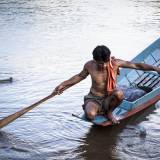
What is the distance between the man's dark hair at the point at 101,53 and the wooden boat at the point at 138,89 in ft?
3.33

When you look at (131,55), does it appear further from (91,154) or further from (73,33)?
(91,154)

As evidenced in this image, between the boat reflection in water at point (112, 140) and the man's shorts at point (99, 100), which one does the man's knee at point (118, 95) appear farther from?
the boat reflection in water at point (112, 140)

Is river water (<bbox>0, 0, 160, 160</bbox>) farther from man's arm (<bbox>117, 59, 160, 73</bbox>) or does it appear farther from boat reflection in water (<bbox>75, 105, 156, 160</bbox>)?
man's arm (<bbox>117, 59, 160, 73</bbox>)

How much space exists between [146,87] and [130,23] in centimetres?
1111

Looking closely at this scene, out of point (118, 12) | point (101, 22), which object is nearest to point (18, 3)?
point (118, 12)

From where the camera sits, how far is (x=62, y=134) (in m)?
7.33

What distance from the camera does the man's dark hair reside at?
22.0 feet

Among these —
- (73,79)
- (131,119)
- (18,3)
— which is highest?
(73,79)

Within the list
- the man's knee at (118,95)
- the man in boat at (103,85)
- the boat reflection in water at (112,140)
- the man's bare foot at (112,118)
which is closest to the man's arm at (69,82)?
the man in boat at (103,85)

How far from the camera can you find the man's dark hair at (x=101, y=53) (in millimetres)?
6691

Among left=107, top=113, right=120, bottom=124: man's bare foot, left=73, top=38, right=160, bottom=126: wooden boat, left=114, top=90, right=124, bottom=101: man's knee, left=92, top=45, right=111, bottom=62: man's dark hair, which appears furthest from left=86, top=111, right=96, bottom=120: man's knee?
left=92, top=45, right=111, bottom=62: man's dark hair

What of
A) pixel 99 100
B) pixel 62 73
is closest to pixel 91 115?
pixel 99 100

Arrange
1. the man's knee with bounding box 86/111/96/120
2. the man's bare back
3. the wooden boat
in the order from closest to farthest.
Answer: the man's knee with bounding box 86/111/96/120 < the man's bare back < the wooden boat

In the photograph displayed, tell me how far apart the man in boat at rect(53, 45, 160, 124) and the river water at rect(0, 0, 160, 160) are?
48cm
